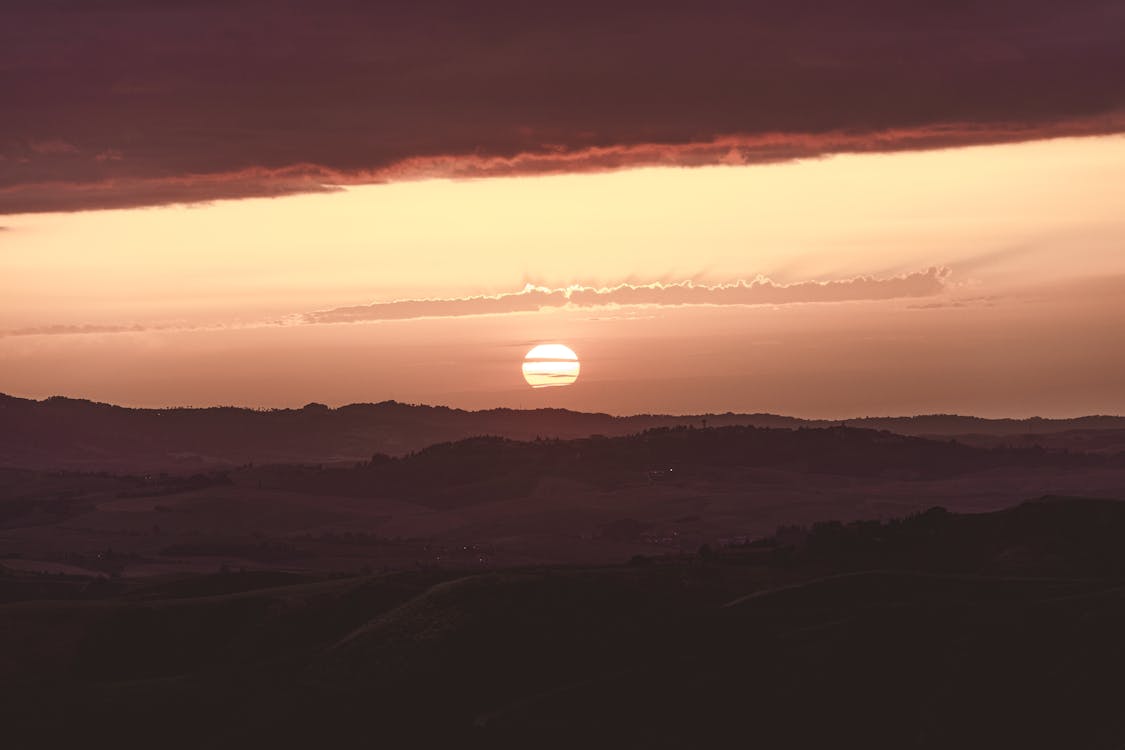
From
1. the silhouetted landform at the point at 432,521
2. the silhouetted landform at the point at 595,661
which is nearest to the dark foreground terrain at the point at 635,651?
the silhouetted landform at the point at 595,661

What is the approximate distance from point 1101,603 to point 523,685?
1917 centimetres

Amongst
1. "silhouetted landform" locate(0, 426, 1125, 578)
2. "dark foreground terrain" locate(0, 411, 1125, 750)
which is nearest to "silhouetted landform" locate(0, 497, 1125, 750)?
"dark foreground terrain" locate(0, 411, 1125, 750)

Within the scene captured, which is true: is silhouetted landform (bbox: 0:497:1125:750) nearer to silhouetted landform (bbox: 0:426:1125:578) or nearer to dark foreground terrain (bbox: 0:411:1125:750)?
dark foreground terrain (bbox: 0:411:1125:750)

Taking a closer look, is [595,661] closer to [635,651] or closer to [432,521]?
[635,651]

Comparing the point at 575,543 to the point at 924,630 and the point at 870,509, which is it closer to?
the point at 870,509

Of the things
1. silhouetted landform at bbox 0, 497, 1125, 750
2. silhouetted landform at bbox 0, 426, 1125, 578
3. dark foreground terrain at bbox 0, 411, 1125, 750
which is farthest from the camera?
silhouetted landform at bbox 0, 426, 1125, 578

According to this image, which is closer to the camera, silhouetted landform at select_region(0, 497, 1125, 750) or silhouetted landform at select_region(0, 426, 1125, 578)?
silhouetted landform at select_region(0, 497, 1125, 750)

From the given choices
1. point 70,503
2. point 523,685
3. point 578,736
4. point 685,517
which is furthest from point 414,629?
point 70,503

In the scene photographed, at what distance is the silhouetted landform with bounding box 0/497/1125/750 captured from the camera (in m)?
47.6

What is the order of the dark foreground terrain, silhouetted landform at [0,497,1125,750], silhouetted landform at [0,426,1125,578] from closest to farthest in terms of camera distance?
silhouetted landform at [0,497,1125,750], the dark foreground terrain, silhouetted landform at [0,426,1125,578]

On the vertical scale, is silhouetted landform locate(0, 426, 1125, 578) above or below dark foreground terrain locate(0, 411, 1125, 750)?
above

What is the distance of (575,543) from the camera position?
143500mm

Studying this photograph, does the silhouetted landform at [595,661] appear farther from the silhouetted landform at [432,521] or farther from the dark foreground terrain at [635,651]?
the silhouetted landform at [432,521]

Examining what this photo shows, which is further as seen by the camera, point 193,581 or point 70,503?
point 70,503
